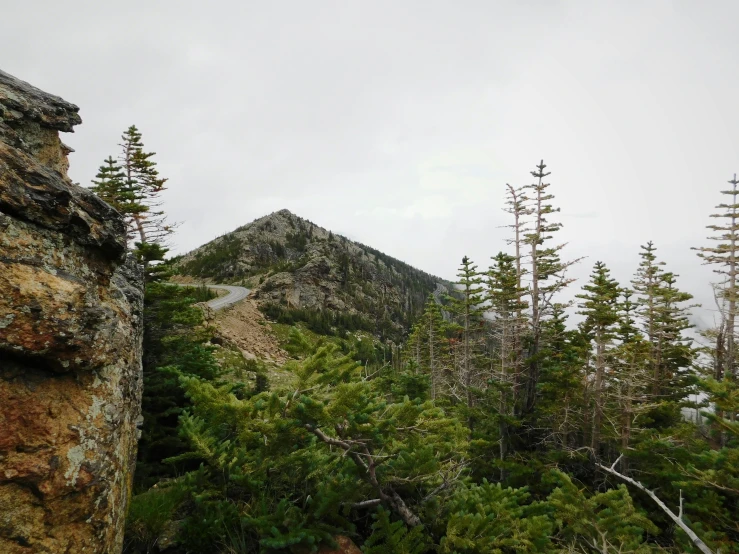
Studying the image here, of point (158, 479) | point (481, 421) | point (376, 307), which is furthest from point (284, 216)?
point (158, 479)

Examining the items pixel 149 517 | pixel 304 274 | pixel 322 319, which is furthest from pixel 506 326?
pixel 304 274

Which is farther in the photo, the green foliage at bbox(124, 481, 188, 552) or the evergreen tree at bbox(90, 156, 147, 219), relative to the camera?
the evergreen tree at bbox(90, 156, 147, 219)

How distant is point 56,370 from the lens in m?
3.38

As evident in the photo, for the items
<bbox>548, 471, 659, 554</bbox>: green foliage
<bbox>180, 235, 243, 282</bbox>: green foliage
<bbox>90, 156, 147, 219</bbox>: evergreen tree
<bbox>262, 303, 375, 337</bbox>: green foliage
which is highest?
<bbox>180, 235, 243, 282</bbox>: green foliage

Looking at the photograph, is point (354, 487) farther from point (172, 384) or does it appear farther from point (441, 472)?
point (172, 384)

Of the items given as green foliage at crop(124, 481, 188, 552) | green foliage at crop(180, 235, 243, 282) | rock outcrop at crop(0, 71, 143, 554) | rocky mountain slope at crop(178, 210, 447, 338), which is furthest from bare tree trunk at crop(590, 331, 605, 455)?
green foliage at crop(180, 235, 243, 282)

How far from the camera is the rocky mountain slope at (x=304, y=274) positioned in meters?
54.9

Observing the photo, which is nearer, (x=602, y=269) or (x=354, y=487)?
(x=354, y=487)

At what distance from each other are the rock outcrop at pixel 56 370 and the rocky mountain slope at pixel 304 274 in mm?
39090

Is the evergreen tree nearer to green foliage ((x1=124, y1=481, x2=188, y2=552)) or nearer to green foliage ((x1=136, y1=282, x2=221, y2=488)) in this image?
green foliage ((x1=136, y1=282, x2=221, y2=488))

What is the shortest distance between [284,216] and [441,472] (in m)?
94.5

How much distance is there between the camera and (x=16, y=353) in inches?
119

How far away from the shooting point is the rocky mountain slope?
180ft

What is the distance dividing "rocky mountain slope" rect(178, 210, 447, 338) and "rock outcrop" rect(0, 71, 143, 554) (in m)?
39.1
